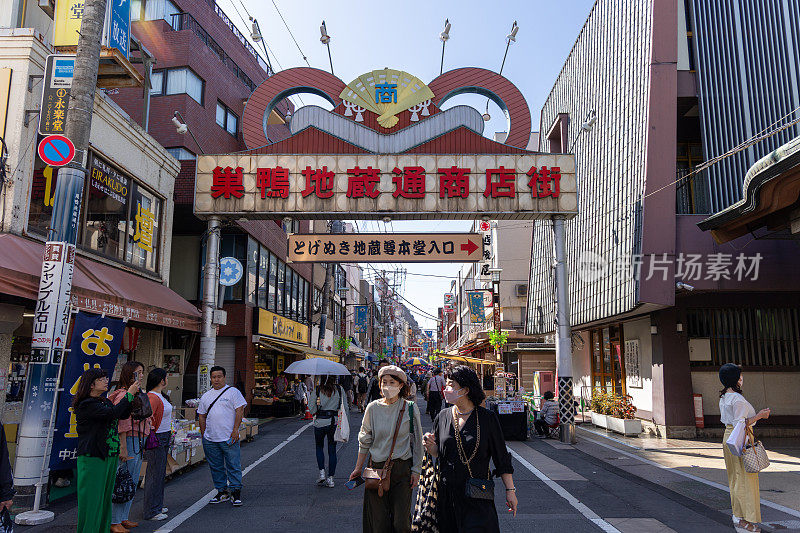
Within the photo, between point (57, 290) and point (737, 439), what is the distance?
863 cm

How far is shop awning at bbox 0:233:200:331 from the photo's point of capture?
7.85 meters

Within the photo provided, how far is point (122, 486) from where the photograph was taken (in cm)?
625

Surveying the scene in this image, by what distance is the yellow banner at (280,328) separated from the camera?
2292 centimetres

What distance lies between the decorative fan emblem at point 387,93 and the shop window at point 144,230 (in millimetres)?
6131

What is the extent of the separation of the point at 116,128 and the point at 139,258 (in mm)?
3251

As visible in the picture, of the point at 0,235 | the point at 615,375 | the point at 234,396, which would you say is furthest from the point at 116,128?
the point at 615,375

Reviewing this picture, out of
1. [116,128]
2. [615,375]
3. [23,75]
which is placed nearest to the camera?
[23,75]

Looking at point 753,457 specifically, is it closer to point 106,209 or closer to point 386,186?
point 386,186

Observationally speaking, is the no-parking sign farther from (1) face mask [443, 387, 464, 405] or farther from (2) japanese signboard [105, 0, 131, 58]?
(1) face mask [443, 387, 464, 405]

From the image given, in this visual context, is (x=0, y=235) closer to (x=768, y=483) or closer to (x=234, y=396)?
(x=234, y=396)

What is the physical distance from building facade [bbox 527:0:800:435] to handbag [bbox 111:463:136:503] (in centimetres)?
1123

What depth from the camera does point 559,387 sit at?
14.8 metres

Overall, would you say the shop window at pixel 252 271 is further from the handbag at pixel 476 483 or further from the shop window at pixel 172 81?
the handbag at pixel 476 483

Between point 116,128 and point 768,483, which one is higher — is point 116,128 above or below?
above
